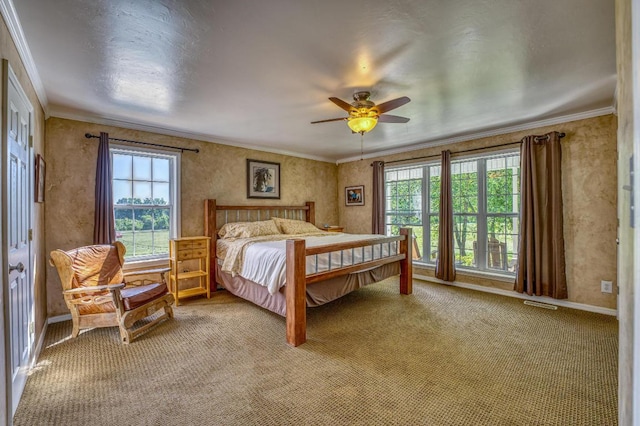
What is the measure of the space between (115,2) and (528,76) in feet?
10.5

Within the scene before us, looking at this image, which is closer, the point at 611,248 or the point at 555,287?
the point at 611,248

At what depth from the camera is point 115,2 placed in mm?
1654

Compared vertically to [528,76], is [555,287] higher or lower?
lower

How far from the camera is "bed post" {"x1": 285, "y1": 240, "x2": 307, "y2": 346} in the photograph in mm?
2787

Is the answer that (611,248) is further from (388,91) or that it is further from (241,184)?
(241,184)

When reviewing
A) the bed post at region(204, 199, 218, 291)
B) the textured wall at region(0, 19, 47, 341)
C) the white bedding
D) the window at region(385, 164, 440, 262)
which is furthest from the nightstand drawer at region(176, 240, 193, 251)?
the window at region(385, 164, 440, 262)

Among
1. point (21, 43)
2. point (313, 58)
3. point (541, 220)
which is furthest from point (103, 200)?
point (541, 220)

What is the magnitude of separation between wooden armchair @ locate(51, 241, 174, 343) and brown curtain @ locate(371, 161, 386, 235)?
390cm

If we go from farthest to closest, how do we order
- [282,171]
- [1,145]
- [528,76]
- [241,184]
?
[282,171], [241,184], [528,76], [1,145]

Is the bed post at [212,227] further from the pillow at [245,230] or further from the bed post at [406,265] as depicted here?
the bed post at [406,265]

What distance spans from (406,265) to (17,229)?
419 centimetres

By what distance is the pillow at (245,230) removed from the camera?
4480 mm

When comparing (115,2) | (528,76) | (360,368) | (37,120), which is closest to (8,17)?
(115,2)

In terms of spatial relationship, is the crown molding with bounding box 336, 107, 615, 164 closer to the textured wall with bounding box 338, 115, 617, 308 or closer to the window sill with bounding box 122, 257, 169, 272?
the textured wall with bounding box 338, 115, 617, 308
